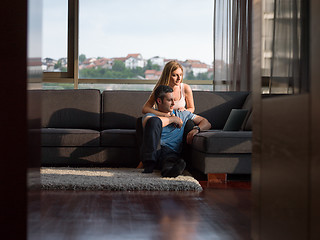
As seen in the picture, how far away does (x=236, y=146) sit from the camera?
3.29 metres

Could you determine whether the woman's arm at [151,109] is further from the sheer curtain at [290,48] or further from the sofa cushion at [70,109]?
the sheer curtain at [290,48]

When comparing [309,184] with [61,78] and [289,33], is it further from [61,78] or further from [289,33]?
[61,78]

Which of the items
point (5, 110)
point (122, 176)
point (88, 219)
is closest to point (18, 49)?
point (5, 110)

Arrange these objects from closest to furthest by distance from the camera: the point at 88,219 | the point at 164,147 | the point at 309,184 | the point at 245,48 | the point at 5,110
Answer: the point at 309,184
the point at 5,110
the point at 88,219
the point at 164,147
the point at 245,48

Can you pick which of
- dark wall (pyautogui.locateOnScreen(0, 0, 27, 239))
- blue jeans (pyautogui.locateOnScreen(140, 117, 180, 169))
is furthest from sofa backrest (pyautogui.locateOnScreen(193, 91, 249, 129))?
dark wall (pyautogui.locateOnScreen(0, 0, 27, 239))

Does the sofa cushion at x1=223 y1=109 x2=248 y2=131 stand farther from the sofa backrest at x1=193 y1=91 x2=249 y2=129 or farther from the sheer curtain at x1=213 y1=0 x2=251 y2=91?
the sheer curtain at x1=213 y1=0 x2=251 y2=91

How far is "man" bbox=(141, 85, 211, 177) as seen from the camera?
3.43 metres

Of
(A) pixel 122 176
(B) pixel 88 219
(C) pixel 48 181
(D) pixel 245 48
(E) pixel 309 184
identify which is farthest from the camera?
(D) pixel 245 48

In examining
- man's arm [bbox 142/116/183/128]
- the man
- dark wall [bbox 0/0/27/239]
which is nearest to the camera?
dark wall [bbox 0/0/27/239]

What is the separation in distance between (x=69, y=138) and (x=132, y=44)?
2255 millimetres

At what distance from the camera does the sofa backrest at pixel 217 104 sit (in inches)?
176

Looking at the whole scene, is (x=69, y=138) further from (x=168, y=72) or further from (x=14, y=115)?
(x=14, y=115)

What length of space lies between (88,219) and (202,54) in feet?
14.1

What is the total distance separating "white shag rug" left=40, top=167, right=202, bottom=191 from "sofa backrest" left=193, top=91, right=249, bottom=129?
1.36 m
